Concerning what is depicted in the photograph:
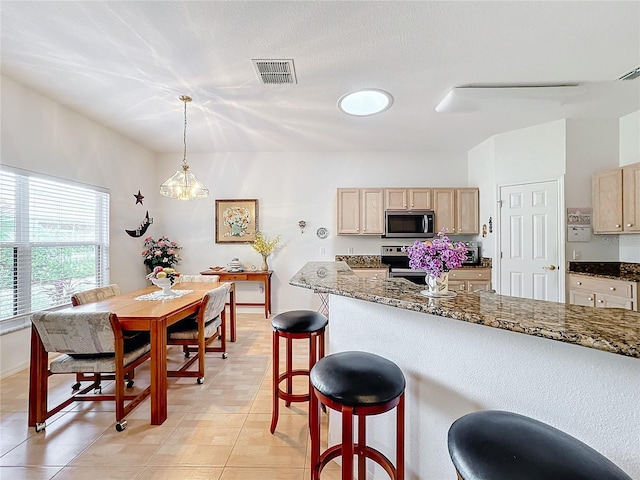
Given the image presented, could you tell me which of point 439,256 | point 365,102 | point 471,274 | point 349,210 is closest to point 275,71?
point 365,102

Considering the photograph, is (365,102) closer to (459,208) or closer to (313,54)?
(313,54)

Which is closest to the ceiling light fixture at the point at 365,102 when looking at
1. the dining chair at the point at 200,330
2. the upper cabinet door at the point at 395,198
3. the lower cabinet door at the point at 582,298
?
the upper cabinet door at the point at 395,198

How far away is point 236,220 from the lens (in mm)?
4633

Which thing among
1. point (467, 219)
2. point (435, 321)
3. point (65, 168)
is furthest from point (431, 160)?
point (65, 168)

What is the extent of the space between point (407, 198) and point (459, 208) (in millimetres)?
830

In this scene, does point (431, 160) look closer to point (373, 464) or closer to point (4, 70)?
point (373, 464)

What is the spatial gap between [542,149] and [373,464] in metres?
4.06

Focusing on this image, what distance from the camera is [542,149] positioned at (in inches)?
136

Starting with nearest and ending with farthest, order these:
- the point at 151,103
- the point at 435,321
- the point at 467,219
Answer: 1. the point at 435,321
2. the point at 151,103
3. the point at 467,219

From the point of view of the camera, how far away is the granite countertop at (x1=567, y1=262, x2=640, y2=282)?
10.0 ft

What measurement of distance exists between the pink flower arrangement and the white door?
123 inches

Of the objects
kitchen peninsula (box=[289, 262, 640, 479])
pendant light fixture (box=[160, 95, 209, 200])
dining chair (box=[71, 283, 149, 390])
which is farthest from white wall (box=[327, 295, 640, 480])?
pendant light fixture (box=[160, 95, 209, 200])

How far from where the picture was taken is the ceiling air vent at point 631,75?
7.56ft

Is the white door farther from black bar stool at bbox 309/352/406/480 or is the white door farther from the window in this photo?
the window
